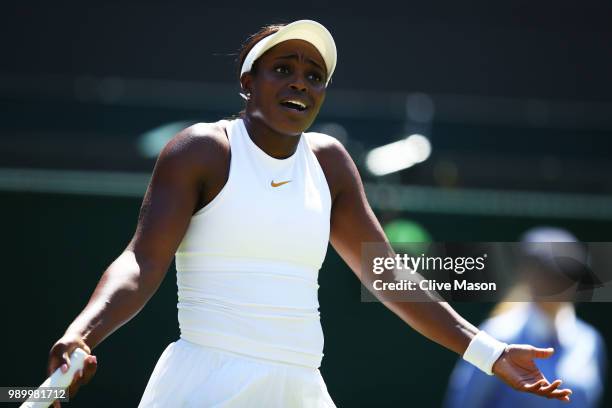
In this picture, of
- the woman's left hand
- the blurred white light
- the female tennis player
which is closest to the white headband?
the female tennis player

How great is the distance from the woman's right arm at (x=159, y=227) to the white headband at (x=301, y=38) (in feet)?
0.86

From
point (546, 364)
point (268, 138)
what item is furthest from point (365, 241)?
point (546, 364)

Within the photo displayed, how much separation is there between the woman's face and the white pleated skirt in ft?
1.94

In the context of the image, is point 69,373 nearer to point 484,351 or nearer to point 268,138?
point 268,138

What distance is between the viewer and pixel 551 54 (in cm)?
678

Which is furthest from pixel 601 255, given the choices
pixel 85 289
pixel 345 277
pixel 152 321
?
pixel 85 289

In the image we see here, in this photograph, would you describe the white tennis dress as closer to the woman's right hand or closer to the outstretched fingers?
the woman's right hand

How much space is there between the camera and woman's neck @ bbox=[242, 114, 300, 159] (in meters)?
2.52

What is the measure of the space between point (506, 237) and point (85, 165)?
109 inches

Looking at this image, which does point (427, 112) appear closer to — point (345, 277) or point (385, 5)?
point (385, 5)

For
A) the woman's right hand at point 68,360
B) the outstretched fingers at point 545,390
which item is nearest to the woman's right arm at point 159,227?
the woman's right hand at point 68,360

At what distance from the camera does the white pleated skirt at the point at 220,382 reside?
2.26m

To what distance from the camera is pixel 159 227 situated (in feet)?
7.49

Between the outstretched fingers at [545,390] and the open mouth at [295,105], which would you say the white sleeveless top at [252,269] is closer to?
the open mouth at [295,105]
